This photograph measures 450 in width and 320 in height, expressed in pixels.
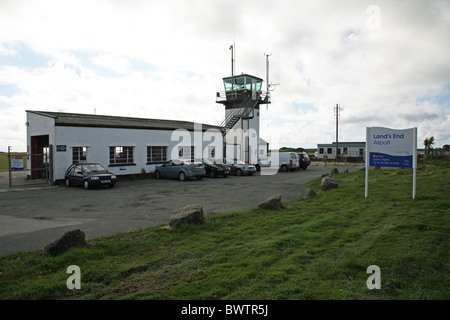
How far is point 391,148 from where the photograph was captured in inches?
490

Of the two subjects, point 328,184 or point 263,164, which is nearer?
point 328,184

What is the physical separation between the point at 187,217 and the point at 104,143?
688 inches

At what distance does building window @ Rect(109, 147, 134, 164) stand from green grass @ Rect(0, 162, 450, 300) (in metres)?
17.4

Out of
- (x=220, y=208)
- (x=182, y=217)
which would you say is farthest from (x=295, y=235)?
(x=220, y=208)

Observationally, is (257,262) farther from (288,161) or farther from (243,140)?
(243,140)

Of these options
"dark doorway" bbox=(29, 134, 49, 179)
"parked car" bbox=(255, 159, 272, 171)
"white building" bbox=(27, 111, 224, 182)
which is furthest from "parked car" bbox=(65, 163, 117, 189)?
"parked car" bbox=(255, 159, 272, 171)

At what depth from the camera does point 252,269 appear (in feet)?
16.3

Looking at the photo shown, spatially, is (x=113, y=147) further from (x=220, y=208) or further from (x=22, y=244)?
(x=22, y=244)

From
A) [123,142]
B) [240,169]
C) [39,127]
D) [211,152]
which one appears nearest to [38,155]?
[39,127]

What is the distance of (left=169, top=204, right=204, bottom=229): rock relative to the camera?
7.84 m

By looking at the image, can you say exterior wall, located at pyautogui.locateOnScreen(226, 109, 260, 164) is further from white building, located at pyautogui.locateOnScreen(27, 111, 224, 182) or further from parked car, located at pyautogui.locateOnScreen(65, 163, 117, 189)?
parked car, located at pyautogui.locateOnScreen(65, 163, 117, 189)

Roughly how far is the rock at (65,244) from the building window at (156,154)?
2055 cm

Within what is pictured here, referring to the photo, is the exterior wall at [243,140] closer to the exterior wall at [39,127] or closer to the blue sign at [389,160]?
the exterior wall at [39,127]

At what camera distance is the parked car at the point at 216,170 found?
2555 centimetres
